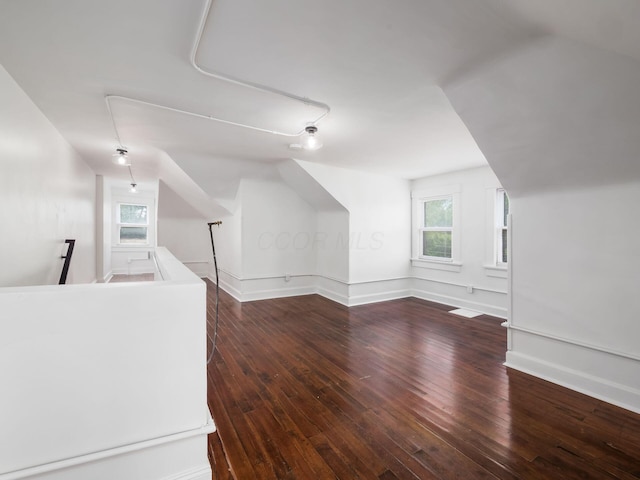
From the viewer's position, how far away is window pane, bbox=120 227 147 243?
26.9 ft

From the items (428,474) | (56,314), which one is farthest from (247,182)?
(428,474)

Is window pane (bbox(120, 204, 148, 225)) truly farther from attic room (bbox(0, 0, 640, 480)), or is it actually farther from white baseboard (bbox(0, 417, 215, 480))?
white baseboard (bbox(0, 417, 215, 480))

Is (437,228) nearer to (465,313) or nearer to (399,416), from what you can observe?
(465,313)

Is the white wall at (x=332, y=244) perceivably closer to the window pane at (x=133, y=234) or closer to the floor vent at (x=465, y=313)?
the floor vent at (x=465, y=313)

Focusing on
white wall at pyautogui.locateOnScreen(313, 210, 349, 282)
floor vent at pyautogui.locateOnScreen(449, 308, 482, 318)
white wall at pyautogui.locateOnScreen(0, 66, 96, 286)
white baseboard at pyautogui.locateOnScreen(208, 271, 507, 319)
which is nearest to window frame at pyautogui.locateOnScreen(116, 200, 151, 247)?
white baseboard at pyautogui.locateOnScreen(208, 271, 507, 319)

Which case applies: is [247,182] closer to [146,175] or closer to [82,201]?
[146,175]

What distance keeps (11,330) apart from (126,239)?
823 centimetres

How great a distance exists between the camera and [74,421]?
51.8 inches

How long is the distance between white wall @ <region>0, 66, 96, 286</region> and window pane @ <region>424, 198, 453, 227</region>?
5.67m

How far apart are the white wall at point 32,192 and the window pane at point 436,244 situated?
571 centimetres

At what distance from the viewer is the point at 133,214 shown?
831 cm

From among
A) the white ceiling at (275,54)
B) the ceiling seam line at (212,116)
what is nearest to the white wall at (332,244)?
the white ceiling at (275,54)

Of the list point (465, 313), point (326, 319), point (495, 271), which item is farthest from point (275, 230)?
point (495, 271)

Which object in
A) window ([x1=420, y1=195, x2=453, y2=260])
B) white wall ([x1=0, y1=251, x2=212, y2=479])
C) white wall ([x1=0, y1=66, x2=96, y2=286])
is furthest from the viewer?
window ([x1=420, y1=195, x2=453, y2=260])
